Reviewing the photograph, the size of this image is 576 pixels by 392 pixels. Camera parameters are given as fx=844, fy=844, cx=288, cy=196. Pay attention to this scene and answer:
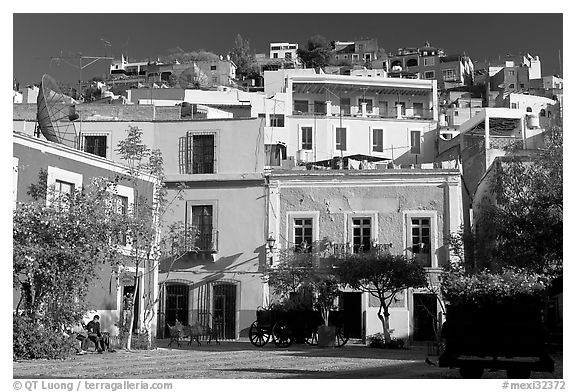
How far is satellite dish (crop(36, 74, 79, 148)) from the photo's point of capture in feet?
83.8

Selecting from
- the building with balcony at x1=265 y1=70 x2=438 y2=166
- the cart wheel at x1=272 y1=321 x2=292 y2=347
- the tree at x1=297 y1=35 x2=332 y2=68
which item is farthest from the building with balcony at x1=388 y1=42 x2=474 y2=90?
the cart wheel at x1=272 y1=321 x2=292 y2=347

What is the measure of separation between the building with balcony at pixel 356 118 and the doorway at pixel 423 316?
1610cm


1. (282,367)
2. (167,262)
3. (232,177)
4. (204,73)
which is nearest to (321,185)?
(232,177)

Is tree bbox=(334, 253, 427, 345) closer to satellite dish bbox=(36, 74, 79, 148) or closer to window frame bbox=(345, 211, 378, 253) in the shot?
window frame bbox=(345, 211, 378, 253)

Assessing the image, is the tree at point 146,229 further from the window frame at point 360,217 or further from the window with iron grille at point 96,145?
the window frame at point 360,217

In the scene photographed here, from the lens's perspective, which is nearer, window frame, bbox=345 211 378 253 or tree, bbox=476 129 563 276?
tree, bbox=476 129 563 276

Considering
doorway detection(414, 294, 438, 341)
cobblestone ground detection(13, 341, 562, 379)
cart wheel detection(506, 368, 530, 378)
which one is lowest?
cobblestone ground detection(13, 341, 562, 379)

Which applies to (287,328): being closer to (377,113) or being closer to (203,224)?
(203,224)

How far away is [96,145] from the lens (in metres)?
32.4

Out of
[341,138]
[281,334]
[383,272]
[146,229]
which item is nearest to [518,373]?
[146,229]

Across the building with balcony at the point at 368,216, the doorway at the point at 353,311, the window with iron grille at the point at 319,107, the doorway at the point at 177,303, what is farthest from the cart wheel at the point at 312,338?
the window with iron grille at the point at 319,107

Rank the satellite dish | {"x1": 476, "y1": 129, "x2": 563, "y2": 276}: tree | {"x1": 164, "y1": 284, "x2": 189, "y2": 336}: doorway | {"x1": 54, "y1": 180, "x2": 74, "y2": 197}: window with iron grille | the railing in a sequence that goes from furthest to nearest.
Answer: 1. the railing
2. {"x1": 164, "y1": 284, "x2": 189, "y2": 336}: doorway
3. the satellite dish
4. {"x1": 54, "y1": 180, "x2": 74, "y2": 197}: window with iron grille
5. {"x1": 476, "y1": 129, "x2": 563, "y2": 276}: tree

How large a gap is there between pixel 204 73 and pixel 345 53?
1029 inches

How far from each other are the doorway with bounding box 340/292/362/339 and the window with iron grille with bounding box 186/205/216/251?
534 cm
